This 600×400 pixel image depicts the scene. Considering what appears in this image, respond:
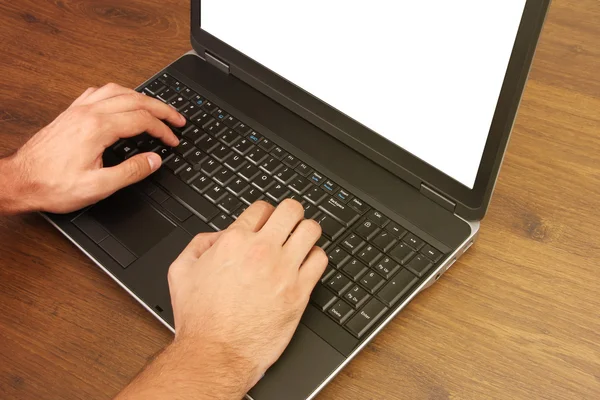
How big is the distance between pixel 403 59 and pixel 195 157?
0.32 m

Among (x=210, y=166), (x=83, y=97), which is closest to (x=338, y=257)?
(x=210, y=166)

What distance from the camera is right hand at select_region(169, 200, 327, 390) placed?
691 millimetres

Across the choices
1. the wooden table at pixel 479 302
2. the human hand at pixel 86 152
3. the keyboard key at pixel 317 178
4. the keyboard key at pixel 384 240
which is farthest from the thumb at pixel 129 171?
the keyboard key at pixel 384 240

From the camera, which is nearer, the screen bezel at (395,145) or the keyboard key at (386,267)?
the screen bezel at (395,145)

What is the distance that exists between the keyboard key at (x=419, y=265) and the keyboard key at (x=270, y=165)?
0.22 metres

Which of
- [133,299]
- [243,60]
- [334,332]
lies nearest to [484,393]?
[334,332]

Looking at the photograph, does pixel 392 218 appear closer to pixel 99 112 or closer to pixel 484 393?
pixel 484 393

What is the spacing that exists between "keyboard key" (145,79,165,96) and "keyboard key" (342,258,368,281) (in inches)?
16.8

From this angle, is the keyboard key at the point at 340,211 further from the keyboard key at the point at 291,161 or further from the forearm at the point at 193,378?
the forearm at the point at 193,378

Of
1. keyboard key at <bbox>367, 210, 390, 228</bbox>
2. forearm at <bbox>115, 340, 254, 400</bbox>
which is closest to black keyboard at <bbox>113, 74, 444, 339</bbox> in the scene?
keyboard key at <bbox>367, 210, 390, 228</bbox>

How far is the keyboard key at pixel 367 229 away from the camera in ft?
2.59

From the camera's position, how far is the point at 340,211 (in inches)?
32.1

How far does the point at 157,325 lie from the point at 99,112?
1.03 ft

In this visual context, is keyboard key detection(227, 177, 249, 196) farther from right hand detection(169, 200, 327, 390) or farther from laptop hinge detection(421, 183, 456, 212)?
laptop hinge detection(421, 183, 456, 212)
